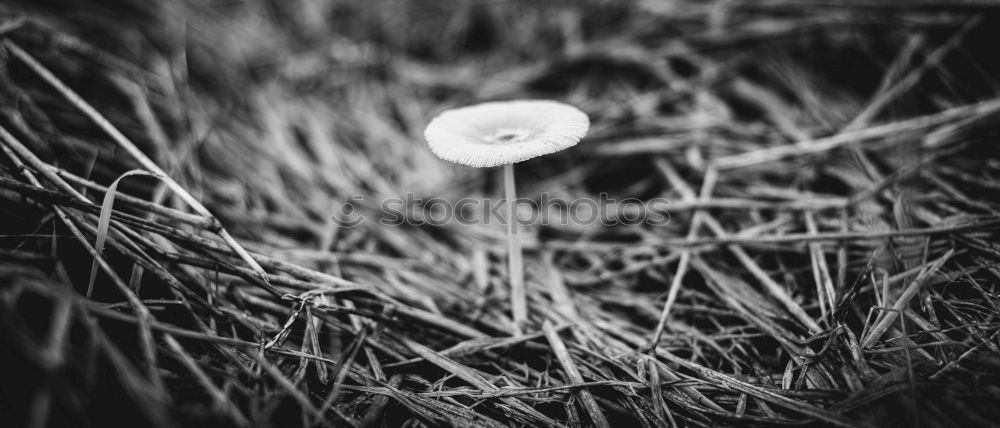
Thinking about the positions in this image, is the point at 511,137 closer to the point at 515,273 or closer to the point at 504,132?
the point at 504,132

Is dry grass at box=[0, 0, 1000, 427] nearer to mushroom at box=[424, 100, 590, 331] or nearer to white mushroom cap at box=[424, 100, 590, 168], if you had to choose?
mushroom at box=[424, 100, 590, 331]

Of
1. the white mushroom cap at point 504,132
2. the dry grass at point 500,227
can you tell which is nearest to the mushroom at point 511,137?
the white mushroom cap at point 504,132

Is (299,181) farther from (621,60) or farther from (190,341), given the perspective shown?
(621,60)

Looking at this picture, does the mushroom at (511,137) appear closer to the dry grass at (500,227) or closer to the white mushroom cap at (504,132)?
the white mushroom cap at (504,132)

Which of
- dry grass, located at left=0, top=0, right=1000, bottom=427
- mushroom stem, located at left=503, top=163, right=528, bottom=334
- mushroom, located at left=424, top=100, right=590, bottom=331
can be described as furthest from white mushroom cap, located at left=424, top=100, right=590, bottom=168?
dry grass, located at left=0, top=0, right=1000, bottom=427

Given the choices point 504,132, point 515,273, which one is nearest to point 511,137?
point 504,132
